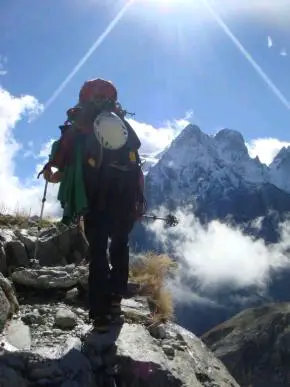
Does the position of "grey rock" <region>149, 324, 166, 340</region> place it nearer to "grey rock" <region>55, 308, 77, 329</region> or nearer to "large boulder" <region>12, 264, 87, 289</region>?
"grey rock" <region>55, 308, 77, 329</region>

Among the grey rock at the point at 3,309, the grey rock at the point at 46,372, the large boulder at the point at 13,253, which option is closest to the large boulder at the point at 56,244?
the large boulder at the point at 13,253

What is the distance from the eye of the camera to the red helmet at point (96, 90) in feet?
24.6

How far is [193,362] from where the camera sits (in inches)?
293

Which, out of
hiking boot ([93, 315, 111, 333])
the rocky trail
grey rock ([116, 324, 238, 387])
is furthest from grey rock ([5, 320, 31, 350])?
grey rock ([116, 324, 238, 387])

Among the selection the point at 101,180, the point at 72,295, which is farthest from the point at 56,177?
the point at 72,295

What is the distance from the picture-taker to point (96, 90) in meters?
7.52

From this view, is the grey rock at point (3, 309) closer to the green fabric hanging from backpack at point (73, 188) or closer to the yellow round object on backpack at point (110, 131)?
the green fabric hanging from backpack at point (73, 188)

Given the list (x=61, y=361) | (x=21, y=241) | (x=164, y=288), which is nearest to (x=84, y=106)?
(x=61, y=361)

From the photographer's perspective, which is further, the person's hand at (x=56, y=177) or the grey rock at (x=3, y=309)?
the person's hand at (x=56, y=177)

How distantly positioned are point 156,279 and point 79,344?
14.2 ft

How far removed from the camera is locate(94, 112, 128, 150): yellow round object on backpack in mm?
7109

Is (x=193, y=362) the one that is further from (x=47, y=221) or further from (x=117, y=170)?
(x=47, y=221)

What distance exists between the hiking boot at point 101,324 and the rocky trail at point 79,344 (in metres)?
0.10

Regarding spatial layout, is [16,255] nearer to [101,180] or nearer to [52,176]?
[52,176]
